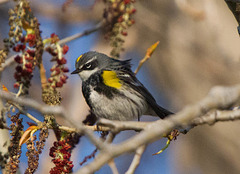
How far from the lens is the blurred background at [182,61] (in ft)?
17.8

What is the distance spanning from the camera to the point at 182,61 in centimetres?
602

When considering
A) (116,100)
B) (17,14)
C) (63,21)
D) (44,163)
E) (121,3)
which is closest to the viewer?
(17,14)

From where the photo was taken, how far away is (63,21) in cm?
728

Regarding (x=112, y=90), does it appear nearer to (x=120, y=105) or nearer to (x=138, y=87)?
(x=120, y=105)

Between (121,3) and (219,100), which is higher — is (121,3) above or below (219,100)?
above

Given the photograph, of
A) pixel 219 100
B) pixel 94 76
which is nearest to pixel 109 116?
pixel 94 76

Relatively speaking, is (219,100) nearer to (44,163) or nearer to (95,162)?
(95,162)

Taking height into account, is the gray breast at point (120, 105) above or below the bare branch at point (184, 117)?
above

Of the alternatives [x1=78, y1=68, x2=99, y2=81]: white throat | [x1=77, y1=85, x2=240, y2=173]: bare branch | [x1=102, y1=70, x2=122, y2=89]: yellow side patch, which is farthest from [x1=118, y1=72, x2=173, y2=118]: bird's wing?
[x1=77, y1=85, x2=240, y2=173]: bare branch

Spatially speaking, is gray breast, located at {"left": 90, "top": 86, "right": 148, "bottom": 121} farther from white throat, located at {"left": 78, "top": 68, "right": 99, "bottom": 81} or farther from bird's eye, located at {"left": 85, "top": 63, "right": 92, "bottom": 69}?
bird's eye, located at {"left": 85, "top": 63, "right": 92, "bottom": 69}

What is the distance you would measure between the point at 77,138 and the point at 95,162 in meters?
1.41

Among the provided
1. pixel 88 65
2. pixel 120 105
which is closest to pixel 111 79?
pixel 120 105

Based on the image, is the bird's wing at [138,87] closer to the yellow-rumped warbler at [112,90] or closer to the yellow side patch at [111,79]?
the yellow-rumped warbler at [112,90]

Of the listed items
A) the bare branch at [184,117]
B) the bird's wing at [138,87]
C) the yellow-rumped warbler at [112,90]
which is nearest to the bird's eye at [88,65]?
the yellow-rumped warbler at [112,90]
